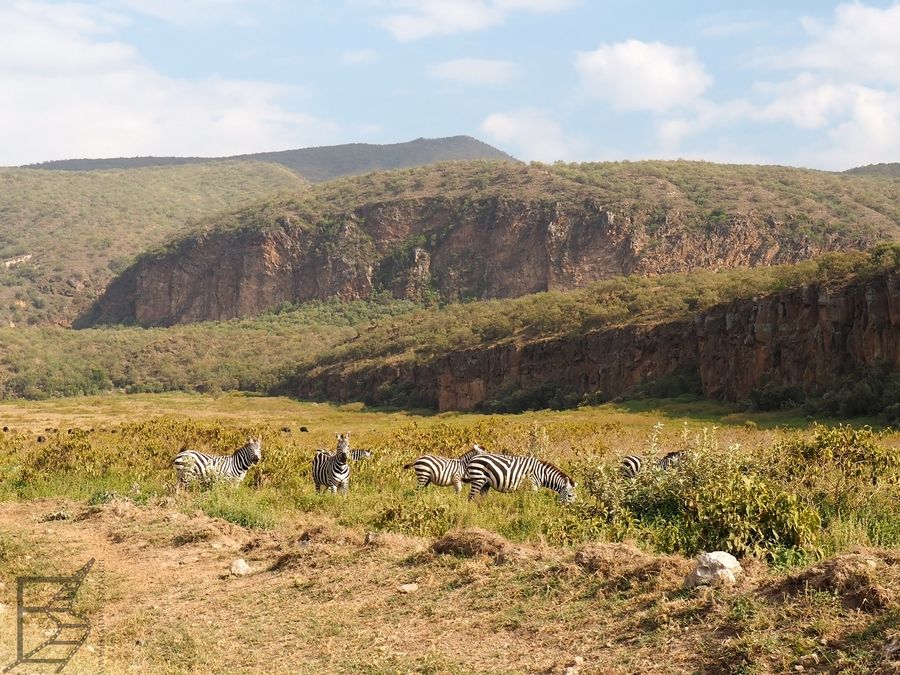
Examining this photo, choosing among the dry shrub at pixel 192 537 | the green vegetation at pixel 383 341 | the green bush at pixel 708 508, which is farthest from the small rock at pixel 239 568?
the green vegetation at pixel 383 341

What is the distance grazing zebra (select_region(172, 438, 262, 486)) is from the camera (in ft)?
54.1

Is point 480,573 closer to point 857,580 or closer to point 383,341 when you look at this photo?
point 857,580

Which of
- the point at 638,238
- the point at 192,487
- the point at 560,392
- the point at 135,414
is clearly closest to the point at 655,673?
the point at 192,487

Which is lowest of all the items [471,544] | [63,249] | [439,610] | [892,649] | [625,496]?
[439,610]

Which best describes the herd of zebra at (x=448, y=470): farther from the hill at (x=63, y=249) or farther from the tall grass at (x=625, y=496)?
the hill at (x=63, y=249)

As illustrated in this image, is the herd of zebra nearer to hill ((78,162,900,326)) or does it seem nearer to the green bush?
the green bush

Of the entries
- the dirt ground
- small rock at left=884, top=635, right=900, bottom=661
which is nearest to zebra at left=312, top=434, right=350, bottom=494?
the dirt ground

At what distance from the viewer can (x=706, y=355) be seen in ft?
163

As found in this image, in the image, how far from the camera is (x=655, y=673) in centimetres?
657

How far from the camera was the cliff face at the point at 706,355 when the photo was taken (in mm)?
39812

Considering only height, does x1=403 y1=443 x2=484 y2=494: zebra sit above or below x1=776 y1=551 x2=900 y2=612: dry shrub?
below

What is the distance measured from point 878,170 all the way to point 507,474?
163477 mm

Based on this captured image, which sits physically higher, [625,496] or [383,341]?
[625,496]

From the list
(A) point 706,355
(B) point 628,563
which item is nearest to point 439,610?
(B) point 628,563
